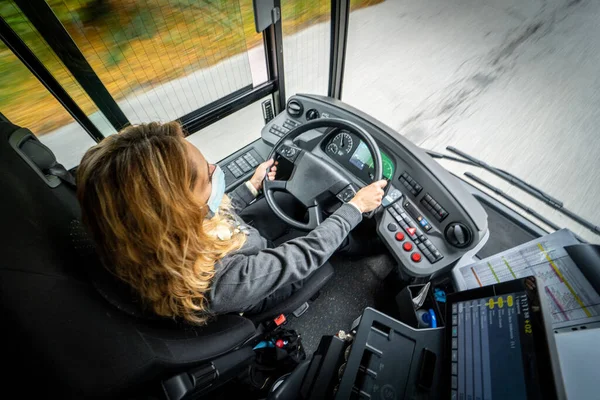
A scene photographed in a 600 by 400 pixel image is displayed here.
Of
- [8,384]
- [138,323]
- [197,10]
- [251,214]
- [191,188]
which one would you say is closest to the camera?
[8,384]

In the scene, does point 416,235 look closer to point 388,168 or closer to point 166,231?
point 388,168

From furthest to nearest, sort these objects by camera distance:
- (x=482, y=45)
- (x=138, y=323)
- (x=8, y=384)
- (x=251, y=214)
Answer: (x=482, y=45), (x=251, y=214), (x=138, y=323), (x=8, y=384)

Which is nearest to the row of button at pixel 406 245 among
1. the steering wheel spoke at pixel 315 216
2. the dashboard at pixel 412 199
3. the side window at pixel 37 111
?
the dashboard at pixel 412 199

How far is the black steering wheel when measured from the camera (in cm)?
122

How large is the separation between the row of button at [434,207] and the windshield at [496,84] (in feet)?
2.07

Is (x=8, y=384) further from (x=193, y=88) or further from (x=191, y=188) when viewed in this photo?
(x=193, y=88)

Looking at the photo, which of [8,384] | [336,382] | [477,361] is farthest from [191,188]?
[477,361]

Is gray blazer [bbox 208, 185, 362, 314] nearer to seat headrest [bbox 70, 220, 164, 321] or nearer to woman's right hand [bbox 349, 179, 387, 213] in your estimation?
woman's right hand [bbox 349, 179, 387, 213]

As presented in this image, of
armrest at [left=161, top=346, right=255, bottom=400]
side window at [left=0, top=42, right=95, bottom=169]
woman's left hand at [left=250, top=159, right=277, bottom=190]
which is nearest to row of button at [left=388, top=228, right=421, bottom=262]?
woman's left hand at [left=250, top=159, right=277, bottom=190]

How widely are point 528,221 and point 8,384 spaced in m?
1.88

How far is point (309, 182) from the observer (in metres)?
1.28

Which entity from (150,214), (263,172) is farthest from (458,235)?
(150,214)

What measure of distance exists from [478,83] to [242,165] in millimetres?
1950

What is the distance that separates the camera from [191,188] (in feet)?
2.43
